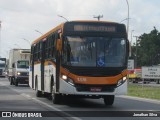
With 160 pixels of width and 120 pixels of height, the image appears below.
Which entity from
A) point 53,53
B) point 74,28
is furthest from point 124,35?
point 53,53

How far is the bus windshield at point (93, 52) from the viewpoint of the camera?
68.0 ft

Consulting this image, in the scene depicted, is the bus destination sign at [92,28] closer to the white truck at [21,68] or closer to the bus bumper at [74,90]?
the bus bumper at [74,90]

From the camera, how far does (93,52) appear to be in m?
20.8

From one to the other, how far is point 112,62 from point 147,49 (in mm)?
134186

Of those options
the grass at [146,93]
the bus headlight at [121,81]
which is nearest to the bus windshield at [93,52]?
the bus headlight at [121,81]

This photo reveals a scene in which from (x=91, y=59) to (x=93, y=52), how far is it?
0.95ft

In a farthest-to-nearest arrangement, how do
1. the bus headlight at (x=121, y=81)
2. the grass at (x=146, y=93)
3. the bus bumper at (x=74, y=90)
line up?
the grass at (x=146, y=93)
the bus headlight at (x=121, y=81)
the bus bumper at (x=74, y=90)

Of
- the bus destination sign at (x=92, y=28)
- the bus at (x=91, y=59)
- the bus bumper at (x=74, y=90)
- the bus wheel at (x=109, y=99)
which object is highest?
the bus destination sign at (x=92, y=28)

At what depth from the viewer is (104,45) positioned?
20969 mm

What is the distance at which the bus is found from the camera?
20625mm

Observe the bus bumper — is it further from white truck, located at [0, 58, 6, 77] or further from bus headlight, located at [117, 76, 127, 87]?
white truck, located at [0, 58, 6, 77]

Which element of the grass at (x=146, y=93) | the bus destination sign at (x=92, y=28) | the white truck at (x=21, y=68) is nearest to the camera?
the bus destination sign at (x=92, y=28)

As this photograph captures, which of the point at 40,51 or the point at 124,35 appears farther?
the point at 40,51

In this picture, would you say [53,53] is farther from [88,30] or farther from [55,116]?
[55,116]
